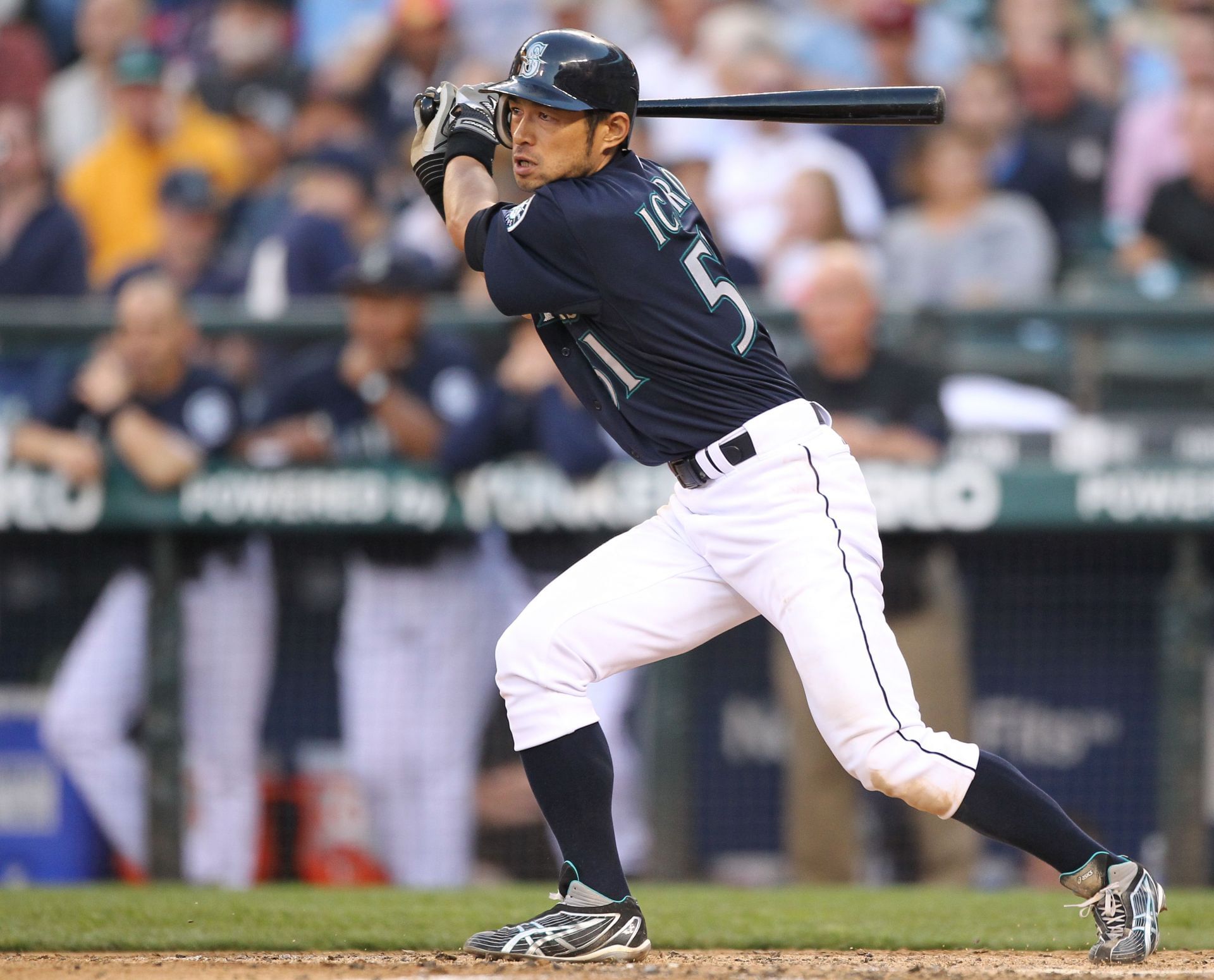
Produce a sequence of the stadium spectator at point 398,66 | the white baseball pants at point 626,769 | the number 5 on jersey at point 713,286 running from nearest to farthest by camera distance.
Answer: the number 5 on jersey at point 713,286, the white baseball pants at point 626,769, the stadium spectator at point 398,66

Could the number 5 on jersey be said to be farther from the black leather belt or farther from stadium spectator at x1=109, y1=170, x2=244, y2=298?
stadium spectator at x1=109, y1=170, x2=244, y2=298

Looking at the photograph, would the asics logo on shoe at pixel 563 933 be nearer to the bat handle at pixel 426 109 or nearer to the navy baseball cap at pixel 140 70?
the bat handle at pixel 426 109

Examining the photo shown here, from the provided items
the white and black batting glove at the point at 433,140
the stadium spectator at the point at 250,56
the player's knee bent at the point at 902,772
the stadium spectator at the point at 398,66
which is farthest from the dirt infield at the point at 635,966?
the stadium spectator at the point at 250,56

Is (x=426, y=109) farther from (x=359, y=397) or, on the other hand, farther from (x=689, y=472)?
(x=359, y=397)

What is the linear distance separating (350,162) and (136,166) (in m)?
1.03

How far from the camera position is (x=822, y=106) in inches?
124

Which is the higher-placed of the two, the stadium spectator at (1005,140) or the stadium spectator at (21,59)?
the stadium spectator at (21,59)

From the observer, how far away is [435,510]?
562cm

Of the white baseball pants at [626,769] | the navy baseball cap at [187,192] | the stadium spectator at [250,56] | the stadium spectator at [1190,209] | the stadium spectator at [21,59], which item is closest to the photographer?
the white baseball pants at [626,769]

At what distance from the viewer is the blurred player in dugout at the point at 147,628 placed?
569cm

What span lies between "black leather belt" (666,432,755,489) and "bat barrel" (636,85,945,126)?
619 millimetres

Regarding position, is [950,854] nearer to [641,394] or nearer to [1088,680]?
[1088,680]

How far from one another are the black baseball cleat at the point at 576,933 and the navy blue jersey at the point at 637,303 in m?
0.81

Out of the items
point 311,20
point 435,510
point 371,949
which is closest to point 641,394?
point 371,949
